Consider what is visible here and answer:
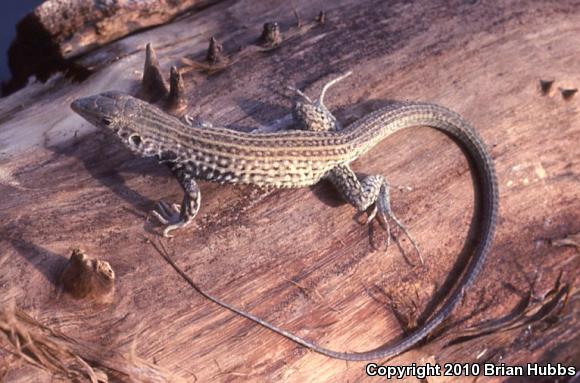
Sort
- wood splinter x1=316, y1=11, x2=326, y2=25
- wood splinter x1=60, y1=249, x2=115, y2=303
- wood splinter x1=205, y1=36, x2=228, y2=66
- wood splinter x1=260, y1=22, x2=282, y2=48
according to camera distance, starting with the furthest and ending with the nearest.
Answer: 1. wood splinter x1=316, y1=11, x2=326, y2=25
2. wood splinter x1=260, y1=22, x2=282, y2=48
3. wood splinter x1=205, y1=36, x2=228, y2=66
4. wood splinter x1=60, y1=249, x2=115, y2=303

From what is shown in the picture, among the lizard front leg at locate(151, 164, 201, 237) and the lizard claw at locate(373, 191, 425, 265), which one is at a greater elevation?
the lizard front leg at locate(151, 164, 201, 237)

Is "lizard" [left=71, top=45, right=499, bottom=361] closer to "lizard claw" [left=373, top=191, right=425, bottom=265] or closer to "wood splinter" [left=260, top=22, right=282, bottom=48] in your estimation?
"lizard claw" [left=373, top=191, right=425, bottom=265]

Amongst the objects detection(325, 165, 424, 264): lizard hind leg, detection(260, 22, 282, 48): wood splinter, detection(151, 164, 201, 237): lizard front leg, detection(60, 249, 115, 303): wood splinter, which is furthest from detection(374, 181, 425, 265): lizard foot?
detection(60, 249, 115, 303): wood splinter

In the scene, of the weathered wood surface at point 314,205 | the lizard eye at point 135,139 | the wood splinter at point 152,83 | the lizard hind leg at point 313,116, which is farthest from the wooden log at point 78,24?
the lizard hind leg at point 313,116

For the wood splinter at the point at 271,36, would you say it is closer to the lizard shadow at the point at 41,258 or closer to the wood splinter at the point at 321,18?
the wood splinter at the point at 321,18

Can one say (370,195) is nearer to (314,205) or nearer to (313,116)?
(314,205)

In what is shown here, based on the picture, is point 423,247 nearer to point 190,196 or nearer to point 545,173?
point 545,173

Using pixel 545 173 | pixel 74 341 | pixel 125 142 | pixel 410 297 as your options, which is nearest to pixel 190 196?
pixel 125 142
